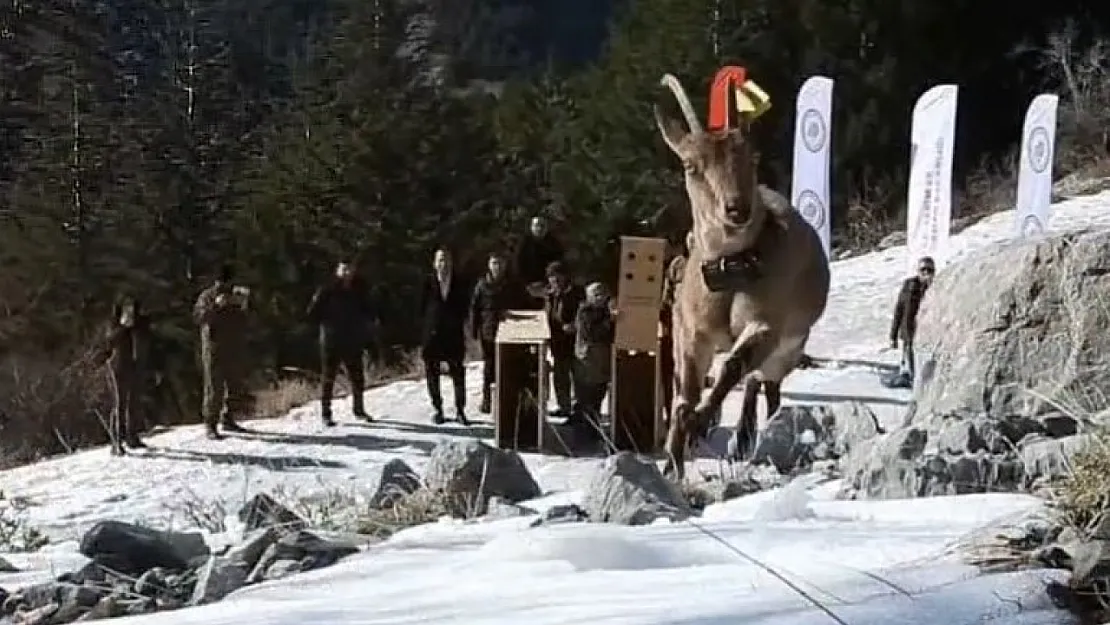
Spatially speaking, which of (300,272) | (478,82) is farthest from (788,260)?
(478,82)

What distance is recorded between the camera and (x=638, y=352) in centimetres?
1348

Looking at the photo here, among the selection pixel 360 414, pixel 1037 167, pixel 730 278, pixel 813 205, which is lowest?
pixel 360 414

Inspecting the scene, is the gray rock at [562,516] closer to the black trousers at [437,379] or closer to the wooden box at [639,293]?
the wooden box at [639,293]

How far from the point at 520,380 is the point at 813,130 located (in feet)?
15.9

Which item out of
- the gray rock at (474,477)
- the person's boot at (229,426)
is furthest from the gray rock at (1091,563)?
the person's boot at (229,426)

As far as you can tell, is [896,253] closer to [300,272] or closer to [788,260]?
[300,272]

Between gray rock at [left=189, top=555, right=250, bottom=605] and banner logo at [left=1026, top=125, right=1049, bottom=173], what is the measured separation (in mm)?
14097

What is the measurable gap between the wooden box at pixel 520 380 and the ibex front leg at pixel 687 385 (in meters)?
4.83

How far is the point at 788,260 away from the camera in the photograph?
9156 mm

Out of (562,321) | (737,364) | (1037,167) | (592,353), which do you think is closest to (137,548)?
(737,364)

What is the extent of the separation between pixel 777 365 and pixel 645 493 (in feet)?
12.9

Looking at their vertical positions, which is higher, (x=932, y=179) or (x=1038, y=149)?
(x=1038, y=149)

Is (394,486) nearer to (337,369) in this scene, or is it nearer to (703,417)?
(703,417)

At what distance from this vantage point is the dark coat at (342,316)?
54.2ft
